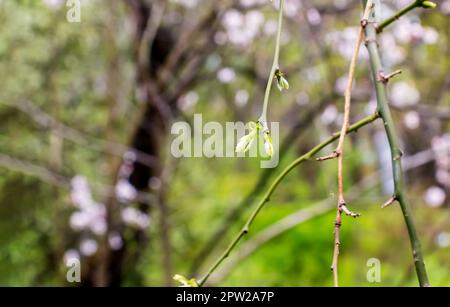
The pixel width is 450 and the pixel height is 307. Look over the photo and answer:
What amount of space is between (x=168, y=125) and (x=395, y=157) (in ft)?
10.7

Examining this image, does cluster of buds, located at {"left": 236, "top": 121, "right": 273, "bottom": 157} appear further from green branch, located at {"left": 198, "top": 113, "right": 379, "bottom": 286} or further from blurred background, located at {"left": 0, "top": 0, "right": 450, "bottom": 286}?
blurred background, located at {"left": 0, "top": 0, "right": 450, "bottom": 286}

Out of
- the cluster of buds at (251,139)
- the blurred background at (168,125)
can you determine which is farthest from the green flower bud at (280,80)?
the blurred background at (168,125)

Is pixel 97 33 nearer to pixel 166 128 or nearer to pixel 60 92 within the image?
pixel 60 92

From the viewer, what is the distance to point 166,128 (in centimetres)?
413

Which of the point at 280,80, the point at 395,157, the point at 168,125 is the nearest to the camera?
the point at 395,157

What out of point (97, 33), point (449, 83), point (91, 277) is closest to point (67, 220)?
point (91, 277)

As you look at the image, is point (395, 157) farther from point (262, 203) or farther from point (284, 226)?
point (284, 226)

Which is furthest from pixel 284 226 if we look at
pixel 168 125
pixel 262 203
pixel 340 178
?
pixel 340 178

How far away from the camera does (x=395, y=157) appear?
719mm

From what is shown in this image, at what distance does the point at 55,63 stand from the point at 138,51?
1.38 meters

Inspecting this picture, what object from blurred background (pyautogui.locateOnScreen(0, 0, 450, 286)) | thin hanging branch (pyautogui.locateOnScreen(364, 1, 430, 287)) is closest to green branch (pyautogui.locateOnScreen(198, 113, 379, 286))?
thin hanging branch (pyautogui.locateOnScreen(364, 1, 430, 287))

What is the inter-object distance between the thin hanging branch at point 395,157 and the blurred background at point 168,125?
2535 millimetres

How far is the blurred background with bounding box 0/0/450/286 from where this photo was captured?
384 cm
